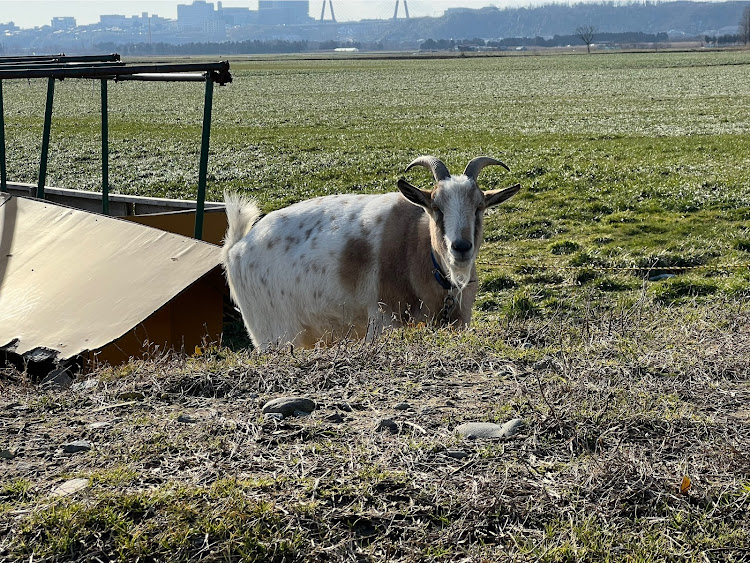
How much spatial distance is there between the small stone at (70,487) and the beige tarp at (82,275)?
3718mm

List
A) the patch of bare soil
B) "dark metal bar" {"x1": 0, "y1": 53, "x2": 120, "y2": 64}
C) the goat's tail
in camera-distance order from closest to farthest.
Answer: the patch of bare soil, the goat's tail, "dark metal bar" {"x1": 0, "y1": 53, "x2": 120, "y2": 64}

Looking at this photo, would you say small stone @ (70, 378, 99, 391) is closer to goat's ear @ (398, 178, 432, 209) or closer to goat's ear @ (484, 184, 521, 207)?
goat's ear @ (398, 178, 432, 209)

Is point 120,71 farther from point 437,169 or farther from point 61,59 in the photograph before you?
point 61,59

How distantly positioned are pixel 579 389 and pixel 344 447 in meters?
1.49

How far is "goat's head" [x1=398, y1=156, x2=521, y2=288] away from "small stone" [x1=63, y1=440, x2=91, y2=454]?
3.49m

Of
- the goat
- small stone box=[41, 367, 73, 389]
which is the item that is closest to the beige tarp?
small stone box=[41, 367, 73, 389]

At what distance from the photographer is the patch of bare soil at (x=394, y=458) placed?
12.2 ft

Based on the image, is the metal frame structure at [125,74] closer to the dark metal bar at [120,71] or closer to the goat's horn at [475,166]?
the dark metal bar at [120,71]

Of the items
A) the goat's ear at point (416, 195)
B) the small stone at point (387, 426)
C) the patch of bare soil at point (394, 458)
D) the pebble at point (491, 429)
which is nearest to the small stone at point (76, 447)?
the patch of bare soil at point (394, 458)

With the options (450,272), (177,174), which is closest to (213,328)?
(450,272)

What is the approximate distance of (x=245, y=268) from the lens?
848 centimetres

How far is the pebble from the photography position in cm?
468

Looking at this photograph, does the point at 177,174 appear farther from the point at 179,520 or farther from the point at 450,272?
the point at 179,520

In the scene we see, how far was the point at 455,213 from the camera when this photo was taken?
7.39 metres
